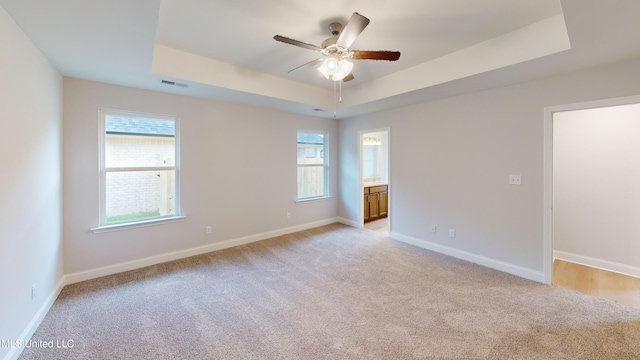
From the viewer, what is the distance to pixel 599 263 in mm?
3443

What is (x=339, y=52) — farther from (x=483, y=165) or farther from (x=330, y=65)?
(x=483, y=165)

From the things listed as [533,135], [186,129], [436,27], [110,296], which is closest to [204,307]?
[110,296]

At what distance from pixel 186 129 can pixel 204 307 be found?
8.20 feet

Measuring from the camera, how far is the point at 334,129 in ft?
18.8

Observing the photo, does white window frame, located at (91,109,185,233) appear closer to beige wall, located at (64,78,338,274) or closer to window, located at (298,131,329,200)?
beige wall, located at (64,78,338,274)

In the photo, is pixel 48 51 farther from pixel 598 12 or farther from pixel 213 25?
pixel 598 12

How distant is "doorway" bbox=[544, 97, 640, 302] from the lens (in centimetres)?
302

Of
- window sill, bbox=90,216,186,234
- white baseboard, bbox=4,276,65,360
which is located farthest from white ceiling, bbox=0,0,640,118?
white baseboard, bbox=4,276,65,360

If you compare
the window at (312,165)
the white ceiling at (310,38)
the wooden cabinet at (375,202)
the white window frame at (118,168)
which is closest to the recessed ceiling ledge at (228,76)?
the white ceiling at (310,38)

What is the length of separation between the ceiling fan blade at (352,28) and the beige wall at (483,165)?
7.71 ft

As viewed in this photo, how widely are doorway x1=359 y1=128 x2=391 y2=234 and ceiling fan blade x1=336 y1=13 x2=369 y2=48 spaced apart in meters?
2.76

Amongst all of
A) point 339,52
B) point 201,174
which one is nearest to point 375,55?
point 339,52

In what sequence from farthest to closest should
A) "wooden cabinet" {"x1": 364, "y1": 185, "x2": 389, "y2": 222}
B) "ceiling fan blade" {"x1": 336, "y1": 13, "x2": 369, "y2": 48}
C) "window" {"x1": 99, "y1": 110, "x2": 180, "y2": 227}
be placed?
1. "wooden cabinet" {"x1": 364, "y1": 185, "x2": 389, "y2": 222}
2. "window" {"x1": 99, "y1": 110, "x2": 180, "y2": 227}
3. "ceiling fan blade" {"x1": 336, "y1": 13, "x2": 369, "y2": 48}

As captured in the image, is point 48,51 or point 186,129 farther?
point 186,129
